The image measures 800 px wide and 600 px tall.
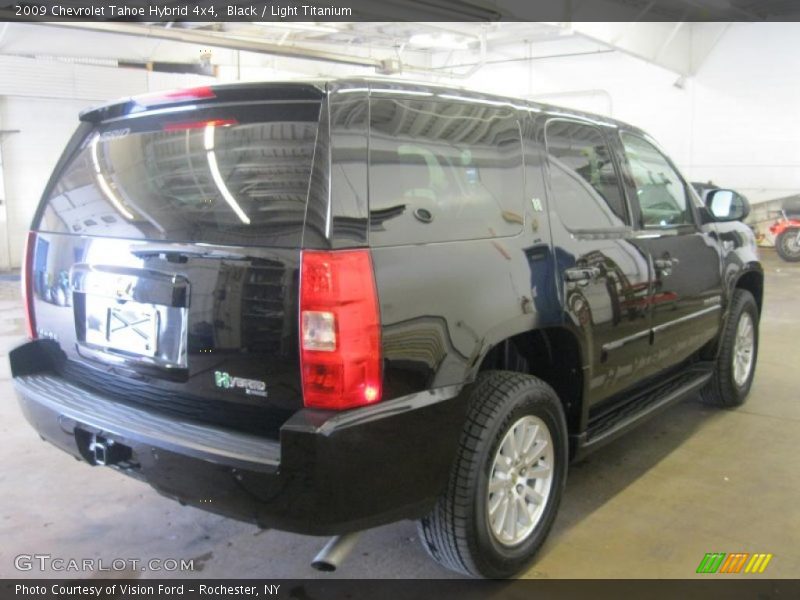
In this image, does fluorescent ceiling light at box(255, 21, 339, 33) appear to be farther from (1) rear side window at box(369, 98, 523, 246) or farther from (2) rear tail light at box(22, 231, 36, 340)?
(1) rear side window at box(369, 98, 523, 246)

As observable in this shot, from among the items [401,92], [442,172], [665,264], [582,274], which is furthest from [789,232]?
[401,92]

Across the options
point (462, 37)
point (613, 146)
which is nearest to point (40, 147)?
point (462, 37)

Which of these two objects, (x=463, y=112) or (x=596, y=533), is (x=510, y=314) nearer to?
(x=463, y=112)

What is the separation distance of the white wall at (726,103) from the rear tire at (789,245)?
43.1 inches

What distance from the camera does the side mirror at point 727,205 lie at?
13.4 feet

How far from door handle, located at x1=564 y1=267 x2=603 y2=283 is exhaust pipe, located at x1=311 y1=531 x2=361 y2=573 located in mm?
1291

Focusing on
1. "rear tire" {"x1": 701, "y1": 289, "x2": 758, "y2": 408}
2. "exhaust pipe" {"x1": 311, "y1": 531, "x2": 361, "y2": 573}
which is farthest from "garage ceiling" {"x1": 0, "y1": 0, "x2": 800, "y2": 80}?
"exhaust pipe" {"x1": 311, "y1": 531, "x2": 361, "y2": 573}

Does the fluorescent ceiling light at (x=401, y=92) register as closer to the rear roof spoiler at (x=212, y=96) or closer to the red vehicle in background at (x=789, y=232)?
the rear roof spoiler at (x=212, y=96)

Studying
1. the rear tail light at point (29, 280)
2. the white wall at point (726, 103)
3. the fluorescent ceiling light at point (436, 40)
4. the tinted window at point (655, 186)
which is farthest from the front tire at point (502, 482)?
the white wall at point (726, 103)

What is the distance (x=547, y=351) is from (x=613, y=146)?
120 centimetres

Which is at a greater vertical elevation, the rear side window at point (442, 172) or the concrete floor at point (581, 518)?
the rear side window at point (442, 172)

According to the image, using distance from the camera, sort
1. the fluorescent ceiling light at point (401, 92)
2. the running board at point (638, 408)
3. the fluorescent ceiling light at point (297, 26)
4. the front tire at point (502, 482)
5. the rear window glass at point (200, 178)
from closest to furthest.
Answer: the rear window glass at point (200, 178) → the fluorescent ceiling light at point (401, 92) → the front tire at point (502, 482) → the running board at point (638, 408) → the fluorescent ceiling light at point (297, 26)

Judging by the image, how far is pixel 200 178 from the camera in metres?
2.17

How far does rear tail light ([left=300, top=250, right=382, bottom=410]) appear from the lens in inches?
73.2
